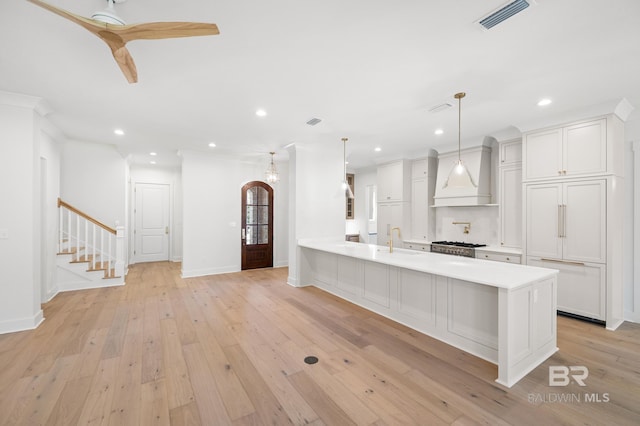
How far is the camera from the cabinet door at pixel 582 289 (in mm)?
3611

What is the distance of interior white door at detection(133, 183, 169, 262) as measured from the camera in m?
7.89

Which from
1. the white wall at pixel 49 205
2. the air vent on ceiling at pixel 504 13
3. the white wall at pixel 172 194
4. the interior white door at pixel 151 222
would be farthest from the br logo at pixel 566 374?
the interior white door at pixel 151 222

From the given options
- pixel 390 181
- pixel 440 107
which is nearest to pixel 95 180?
pixel 390 181

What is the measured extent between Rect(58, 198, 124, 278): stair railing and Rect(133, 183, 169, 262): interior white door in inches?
74.8

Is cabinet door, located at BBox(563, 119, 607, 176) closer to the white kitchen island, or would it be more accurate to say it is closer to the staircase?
the white kitchen island

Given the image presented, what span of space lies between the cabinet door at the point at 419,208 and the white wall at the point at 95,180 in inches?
261

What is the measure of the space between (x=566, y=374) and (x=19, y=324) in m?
6.11

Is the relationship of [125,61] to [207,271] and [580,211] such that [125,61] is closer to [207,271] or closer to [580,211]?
[207,271]

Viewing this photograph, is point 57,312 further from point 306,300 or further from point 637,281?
point 637,281

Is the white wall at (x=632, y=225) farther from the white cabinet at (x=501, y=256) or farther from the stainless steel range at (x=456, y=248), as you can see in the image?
the stainless steel range at (x=456, y=248)

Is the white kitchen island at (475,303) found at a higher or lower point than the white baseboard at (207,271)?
higher

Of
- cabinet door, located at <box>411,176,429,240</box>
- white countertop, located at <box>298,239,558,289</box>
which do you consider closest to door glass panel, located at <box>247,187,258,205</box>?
cabinet door, located at <box>411,176,429,240</box>

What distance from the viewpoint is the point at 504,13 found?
6.23 feet

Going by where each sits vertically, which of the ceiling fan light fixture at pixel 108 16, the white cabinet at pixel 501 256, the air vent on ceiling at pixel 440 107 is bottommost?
the white cabinet at pixel 501 256
